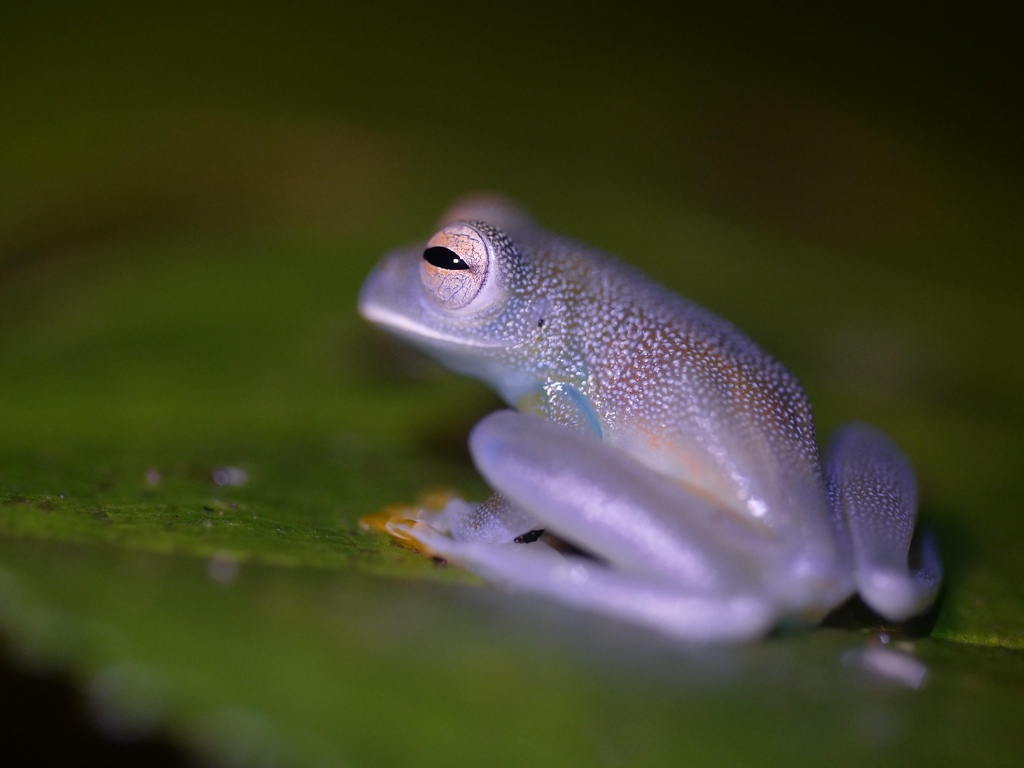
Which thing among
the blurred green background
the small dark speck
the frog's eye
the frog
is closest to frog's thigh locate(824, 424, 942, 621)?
the frog

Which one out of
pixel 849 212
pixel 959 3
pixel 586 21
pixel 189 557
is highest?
pixel 959 3

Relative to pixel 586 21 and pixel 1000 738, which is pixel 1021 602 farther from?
pixel 586 21

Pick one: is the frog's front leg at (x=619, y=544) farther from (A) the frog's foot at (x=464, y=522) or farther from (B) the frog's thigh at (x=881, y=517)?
(B) the frog's thigh at (x=881, y=517)

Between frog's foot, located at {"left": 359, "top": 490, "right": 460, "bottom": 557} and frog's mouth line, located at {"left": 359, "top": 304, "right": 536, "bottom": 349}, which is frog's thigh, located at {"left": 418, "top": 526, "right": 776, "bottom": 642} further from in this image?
frog's mouth line, located at {"left": 359, "top": 304, "right": 536, "bottom": 349}

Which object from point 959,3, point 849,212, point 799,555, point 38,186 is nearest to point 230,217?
point 38,186

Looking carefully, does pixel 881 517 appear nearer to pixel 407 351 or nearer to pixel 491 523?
pixel 491 523

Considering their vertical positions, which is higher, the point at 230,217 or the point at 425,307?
the point at 425,307

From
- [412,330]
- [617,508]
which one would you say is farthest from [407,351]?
[617,508]
